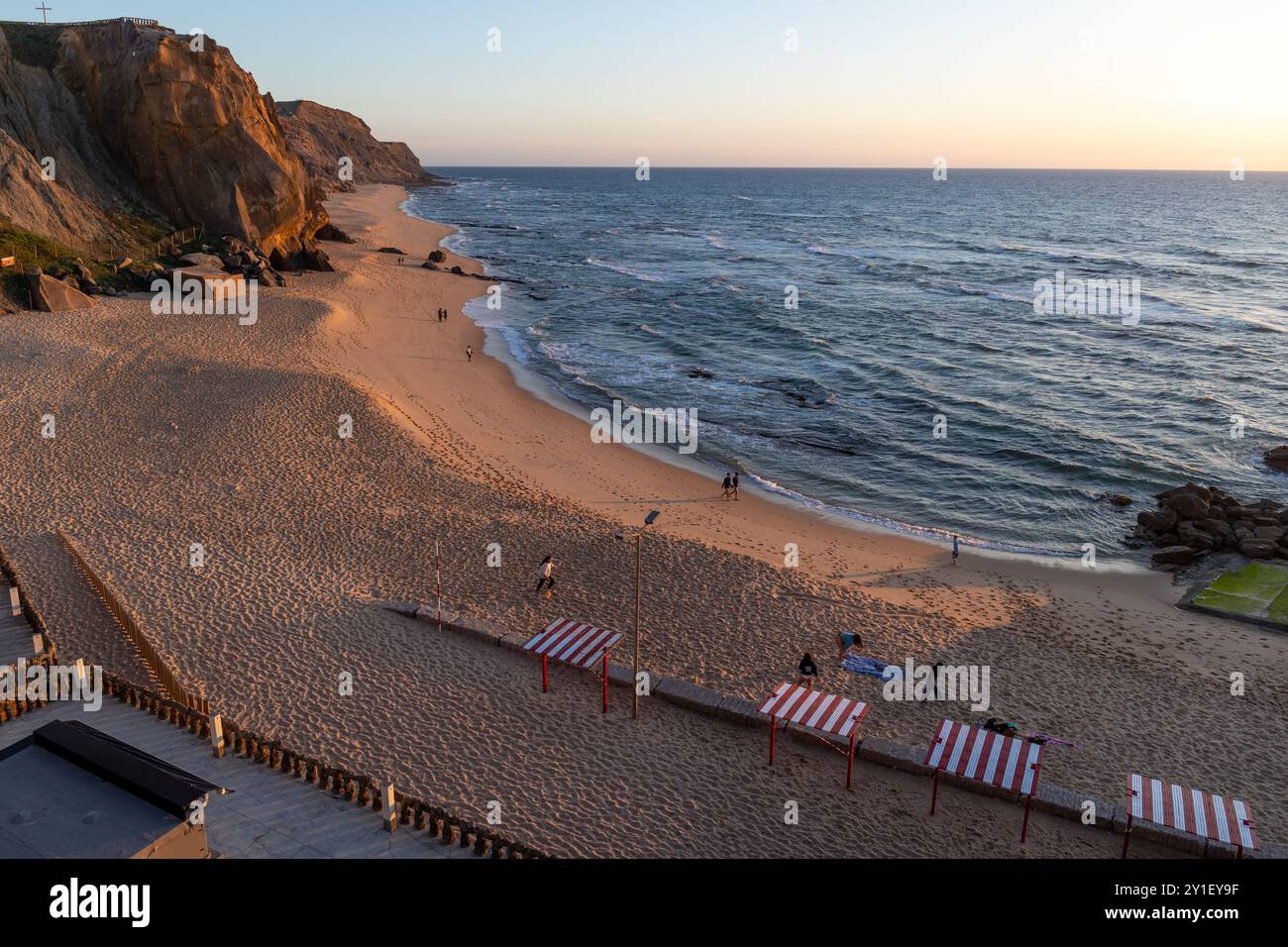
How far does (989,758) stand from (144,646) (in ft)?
52.3

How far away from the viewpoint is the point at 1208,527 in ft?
98.7

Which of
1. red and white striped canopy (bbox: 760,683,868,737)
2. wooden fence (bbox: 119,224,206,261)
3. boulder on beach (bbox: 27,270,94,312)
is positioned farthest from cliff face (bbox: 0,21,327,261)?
red and white striped canopy (bbox: 760,683,868,737)

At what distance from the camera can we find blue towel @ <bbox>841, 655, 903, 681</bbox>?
65.1 ft

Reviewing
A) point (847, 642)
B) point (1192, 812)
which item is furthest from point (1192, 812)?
point (847, 642)

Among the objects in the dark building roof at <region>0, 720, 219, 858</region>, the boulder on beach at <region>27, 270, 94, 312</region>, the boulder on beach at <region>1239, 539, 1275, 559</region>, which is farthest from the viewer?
the boulder on beach at <region>27, 270, 94, 312</region>

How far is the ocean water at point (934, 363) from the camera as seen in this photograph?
118ft

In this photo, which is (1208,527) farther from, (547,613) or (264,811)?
(264,811)

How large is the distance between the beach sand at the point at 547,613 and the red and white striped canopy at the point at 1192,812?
1668 millimetres

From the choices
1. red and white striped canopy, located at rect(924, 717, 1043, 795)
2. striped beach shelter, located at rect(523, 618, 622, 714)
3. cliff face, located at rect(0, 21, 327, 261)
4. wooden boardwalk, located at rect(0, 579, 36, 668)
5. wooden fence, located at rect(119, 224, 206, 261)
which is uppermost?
cliff face, located at rect(0, 21, 327, 261)

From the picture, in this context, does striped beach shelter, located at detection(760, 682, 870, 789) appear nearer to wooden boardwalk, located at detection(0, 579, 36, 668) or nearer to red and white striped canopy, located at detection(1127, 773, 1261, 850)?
red and white striped canopy, located at detection(1127, 773, 1261, 850)

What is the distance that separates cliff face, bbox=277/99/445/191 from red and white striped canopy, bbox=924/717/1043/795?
475 feet

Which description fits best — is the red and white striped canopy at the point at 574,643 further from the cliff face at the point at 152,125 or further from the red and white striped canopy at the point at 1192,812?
the cliff face at the point at 152,125
